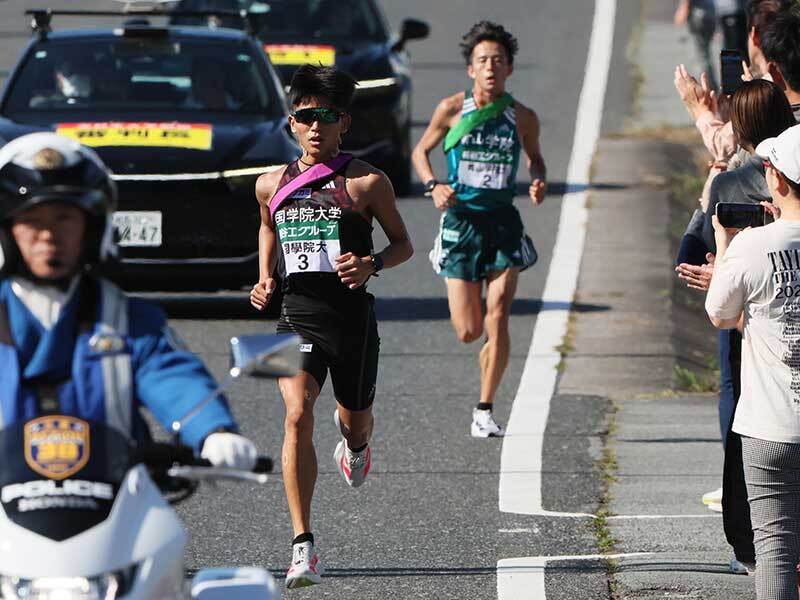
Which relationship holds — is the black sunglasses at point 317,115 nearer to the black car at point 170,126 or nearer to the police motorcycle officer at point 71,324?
the police motorcycle officer at point 71,324

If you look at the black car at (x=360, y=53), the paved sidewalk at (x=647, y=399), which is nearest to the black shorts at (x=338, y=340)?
the paved sidewalk at (x=647, y=399)

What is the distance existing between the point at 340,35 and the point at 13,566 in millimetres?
14010

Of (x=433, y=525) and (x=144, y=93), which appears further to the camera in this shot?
(x=144, y=93)

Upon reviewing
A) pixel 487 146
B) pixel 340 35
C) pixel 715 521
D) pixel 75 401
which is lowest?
pixel 715 521

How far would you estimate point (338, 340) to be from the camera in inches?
298

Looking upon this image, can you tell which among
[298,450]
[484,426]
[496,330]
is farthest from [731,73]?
[496,330]

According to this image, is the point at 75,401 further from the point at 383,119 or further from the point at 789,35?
the point at 383,119

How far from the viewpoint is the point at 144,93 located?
43.4ft

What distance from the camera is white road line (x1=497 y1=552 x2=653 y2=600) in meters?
6.96

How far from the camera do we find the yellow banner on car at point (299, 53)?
17.1 meters

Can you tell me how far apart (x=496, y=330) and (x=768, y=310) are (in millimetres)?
4465

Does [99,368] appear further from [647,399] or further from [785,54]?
[647,399]

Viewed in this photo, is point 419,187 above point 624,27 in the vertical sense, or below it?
below

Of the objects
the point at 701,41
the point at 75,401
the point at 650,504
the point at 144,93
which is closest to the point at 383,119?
the point at 144,93
